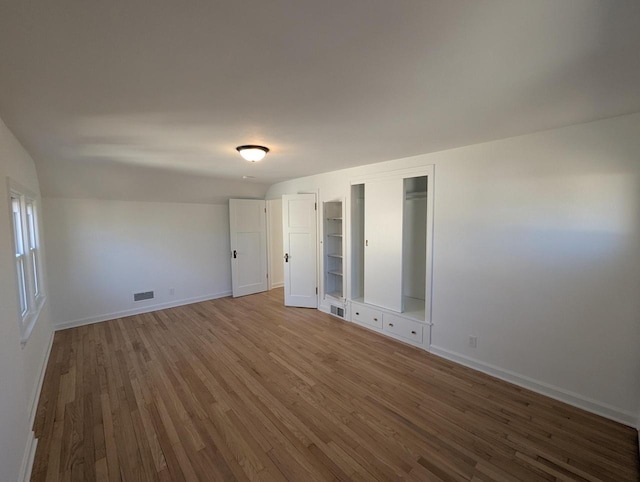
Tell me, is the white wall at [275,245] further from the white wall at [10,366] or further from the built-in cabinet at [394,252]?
the white wall at [10,366]

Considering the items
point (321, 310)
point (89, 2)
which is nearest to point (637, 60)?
point (89, 2)

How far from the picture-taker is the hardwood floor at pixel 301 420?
1729mm

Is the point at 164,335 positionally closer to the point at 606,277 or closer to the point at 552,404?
the point at 552,404

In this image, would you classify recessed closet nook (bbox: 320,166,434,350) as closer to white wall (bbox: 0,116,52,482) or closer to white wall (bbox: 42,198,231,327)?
white wall (bbox: 42,198,231,327)

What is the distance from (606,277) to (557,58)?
1.86 metres

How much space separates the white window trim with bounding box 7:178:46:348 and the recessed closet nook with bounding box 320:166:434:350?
3569 millimetres

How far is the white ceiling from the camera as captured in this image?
1.00 metres

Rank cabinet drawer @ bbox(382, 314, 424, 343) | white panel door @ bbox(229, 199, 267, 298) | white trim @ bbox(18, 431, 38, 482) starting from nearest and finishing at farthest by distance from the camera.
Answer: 1. white trim @ bbox(18, 431, 38, 482)
2. cabinet drawer @ bbox(382, 314, 424, 343)
3. white panel door @ bbox(229, 199, 267, 298)

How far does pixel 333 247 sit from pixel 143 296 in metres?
3.56

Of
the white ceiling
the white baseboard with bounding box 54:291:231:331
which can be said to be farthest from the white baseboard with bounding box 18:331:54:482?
the white ceiling

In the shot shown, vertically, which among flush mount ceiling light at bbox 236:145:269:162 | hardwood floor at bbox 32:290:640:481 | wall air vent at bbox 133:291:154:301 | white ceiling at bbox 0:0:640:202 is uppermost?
white ceiling at bbox 0:0:640:202

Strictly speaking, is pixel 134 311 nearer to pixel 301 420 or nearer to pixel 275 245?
pixel 275 245

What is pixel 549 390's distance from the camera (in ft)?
7.86

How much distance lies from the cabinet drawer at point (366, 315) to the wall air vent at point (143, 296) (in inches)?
Answer: 145
